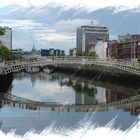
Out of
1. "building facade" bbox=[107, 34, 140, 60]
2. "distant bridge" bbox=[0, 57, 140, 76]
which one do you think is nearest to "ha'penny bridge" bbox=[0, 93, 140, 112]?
"distant bridge" bbox=[0, 57, 140, 76]

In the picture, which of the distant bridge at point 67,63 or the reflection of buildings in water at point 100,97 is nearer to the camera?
the reflection of buildings in water at point 100,97

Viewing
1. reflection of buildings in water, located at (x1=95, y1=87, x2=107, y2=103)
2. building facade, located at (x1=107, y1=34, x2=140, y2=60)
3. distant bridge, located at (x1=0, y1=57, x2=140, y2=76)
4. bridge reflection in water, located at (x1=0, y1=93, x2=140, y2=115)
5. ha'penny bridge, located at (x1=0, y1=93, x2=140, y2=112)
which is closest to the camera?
bridge reflection in water, located at (x1=0, y1=93, x2=140, y2=115)

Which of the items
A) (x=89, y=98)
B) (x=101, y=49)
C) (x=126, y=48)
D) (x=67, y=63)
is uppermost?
(x=126, y=48)

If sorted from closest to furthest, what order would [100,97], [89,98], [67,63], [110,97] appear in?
[89,98] → [110,97] → [100,97] → [67,63]

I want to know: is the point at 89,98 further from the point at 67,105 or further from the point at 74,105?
the point at 74,105

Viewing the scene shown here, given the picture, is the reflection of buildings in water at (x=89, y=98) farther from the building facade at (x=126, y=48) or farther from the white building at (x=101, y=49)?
the white building at (x=101, y=49)

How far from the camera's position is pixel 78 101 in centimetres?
4550

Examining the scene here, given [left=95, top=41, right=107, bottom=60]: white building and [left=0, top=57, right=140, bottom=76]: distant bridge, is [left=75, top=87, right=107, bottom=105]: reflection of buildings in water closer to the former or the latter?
[left=0, top=57, right=140, bottom=76]: distant bridge

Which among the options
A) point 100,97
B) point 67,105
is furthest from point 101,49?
point 67,105

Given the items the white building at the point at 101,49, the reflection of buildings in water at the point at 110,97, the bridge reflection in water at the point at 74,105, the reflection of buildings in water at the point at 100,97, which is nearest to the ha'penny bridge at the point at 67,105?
the bridge reflection in water at the point at 74,105

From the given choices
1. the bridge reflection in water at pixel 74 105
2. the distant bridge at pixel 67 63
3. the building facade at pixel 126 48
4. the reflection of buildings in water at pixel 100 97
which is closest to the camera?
the bridge reflection in water at pixel 74 105

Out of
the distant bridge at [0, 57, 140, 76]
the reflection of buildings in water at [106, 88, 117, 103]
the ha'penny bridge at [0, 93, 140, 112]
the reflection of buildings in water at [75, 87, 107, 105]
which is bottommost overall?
the reflection of buildings in water at [75, 87, 107, 105]

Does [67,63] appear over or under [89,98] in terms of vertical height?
over

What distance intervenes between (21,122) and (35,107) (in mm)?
8848
